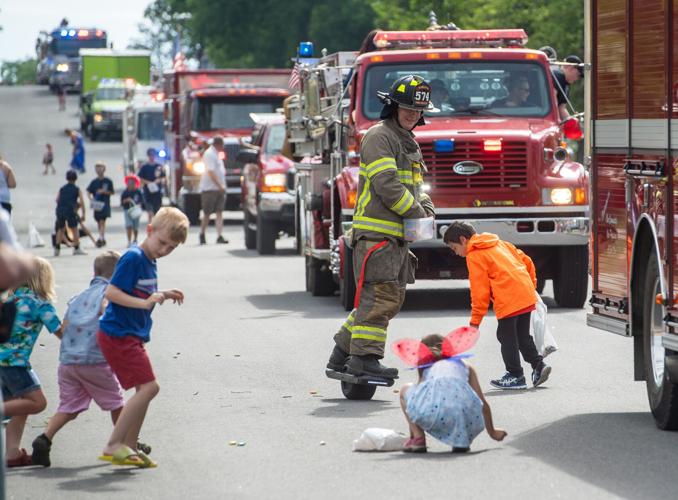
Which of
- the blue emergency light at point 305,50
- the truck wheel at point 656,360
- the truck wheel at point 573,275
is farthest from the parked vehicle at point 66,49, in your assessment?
the truck wheel at point 656,360

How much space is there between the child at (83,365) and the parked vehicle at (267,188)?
16979 millimetres

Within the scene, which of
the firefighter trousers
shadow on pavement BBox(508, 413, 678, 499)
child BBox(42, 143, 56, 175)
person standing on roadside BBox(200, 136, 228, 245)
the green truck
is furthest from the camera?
the green truck

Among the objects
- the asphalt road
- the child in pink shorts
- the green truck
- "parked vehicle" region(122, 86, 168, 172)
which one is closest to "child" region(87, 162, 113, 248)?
the asphalt road

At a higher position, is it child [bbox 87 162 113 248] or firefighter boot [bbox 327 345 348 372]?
firefighter boot [bbox 327 345 348 372]

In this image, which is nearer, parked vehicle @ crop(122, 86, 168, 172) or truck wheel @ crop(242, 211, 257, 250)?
truck wheel @ crop(242, 211, 257, 250)

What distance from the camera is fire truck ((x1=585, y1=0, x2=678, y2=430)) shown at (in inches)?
357

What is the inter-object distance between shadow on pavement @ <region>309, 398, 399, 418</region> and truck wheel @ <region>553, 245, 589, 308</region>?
21.4 feet

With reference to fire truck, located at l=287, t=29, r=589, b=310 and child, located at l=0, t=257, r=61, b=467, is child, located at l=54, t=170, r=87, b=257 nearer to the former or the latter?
fire truck, located at l=287, t=29, r=589, b=310

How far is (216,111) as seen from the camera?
34.5 m

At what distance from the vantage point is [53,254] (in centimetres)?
2842

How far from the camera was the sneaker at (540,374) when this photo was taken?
1110 cm

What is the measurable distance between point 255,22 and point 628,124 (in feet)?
211

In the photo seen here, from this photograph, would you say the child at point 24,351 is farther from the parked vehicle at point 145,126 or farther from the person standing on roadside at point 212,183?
the parked vehicle at point 145,126

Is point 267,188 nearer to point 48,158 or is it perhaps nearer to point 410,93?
point 410,93
